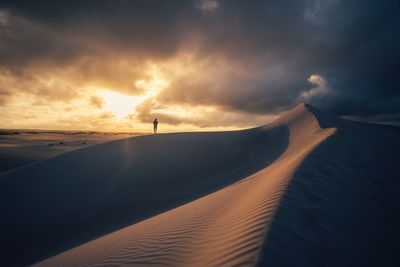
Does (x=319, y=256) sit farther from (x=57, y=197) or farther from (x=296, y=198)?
(x=57, y=197)

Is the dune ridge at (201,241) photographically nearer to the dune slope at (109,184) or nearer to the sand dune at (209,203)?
the sand dune at (209,203)

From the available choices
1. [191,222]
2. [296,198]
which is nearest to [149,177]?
[191,222]

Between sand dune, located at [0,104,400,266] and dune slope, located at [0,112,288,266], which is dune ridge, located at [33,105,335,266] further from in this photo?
dune slope, located at [0,112,288,266]

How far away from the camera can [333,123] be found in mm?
17484

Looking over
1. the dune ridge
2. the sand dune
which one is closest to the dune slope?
the sand dune

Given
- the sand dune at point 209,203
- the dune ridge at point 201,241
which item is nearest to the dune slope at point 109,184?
the sand dune at point 209,203

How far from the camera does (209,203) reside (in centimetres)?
670

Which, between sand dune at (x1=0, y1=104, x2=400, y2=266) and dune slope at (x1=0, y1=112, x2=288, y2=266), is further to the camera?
dune slope at (x1=0, y1=112, x2=288, y2=266)

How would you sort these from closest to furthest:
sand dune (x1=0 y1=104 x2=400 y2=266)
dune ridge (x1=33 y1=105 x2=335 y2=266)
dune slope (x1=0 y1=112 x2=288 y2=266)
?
dune ridge (x1=33 y1=105 x2=335 y2=266) → sand dune (x1=0 y1=104 x2=400 y2=266) → dune slope (x1=0 y1=112 x2=288 y2=266)

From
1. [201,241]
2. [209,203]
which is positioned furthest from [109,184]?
[201,241]

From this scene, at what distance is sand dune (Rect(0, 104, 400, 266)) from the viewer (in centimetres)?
353

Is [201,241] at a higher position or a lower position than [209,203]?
higher

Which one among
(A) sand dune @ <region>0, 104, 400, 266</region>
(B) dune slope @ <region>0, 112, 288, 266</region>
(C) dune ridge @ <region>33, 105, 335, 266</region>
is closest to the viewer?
(C) dune ridge @ <region>33, 105, 335, 266</region>

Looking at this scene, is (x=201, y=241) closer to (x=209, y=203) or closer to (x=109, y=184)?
(x=209, y=203)
